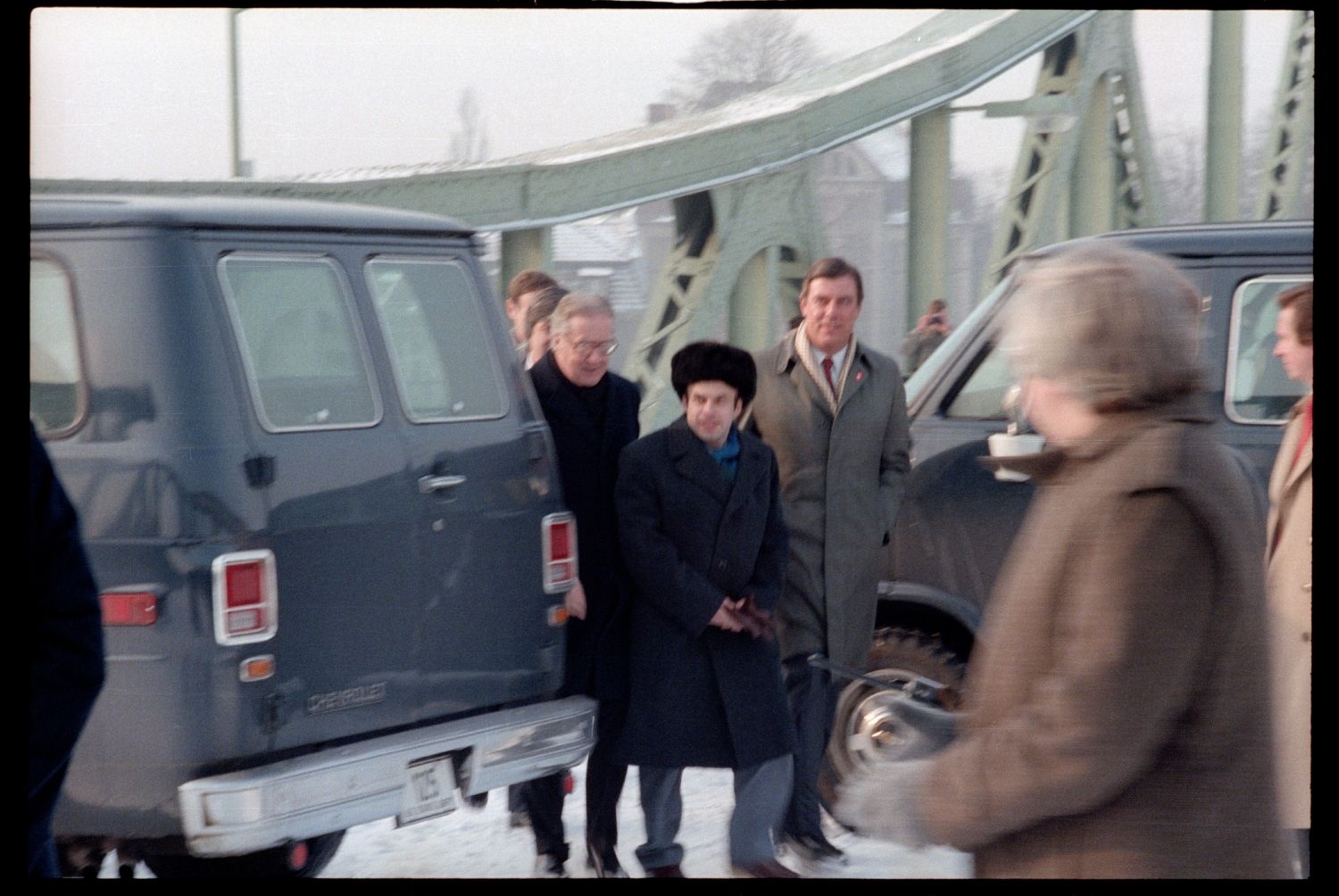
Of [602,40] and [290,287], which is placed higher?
[602,40]

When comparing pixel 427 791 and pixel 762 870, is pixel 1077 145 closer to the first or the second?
pixel 762 870

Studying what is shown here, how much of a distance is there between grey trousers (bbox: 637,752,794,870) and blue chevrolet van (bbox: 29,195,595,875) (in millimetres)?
336

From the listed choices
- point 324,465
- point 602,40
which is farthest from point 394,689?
point 602,40

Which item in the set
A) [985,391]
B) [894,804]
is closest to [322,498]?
[894,804]

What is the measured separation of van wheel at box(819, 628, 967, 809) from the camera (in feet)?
16.1

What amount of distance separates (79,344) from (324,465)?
2.19 ft

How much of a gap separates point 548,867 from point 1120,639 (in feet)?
8.71

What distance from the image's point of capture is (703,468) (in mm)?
4520

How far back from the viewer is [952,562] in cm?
505

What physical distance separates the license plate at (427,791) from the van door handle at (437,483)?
0.74 m

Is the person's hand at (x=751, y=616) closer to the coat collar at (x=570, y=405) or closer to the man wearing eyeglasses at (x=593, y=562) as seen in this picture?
the man wearing eyeglasses at (x=593, y=562)

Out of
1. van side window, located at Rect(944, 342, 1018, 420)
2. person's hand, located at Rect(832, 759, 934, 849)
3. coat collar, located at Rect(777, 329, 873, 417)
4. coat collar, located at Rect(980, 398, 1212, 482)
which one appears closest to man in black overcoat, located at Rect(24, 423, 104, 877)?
person's hand, located at Rect(832, 759, 934, 849)

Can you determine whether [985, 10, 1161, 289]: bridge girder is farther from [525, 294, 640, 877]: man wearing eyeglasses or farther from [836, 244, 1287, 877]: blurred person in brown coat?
[836, 244, 1287, 877]: blurred person in brown coat

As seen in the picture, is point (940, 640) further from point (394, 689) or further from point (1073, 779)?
point (1073, 779)
